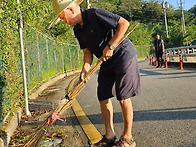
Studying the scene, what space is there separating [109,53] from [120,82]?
39 cm

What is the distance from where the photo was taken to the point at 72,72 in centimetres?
1780

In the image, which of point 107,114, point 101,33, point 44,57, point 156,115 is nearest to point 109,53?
point 101,33

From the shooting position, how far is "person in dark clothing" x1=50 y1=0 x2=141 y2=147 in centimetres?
290

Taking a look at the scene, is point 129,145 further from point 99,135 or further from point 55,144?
point 55,144

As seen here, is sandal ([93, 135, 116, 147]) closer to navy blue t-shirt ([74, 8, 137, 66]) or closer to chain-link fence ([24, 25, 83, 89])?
navy blue t-shirt ([74, 8, 137, 66])

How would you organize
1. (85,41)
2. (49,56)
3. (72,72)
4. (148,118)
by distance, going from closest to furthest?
1. (85,41)
2. (148,118)
3. (49,56)
4. (72,72)

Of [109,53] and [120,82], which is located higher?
[109,53]

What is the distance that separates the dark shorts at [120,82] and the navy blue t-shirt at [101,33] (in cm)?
8

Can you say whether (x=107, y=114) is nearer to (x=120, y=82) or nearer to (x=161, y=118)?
(x=120, y=82)

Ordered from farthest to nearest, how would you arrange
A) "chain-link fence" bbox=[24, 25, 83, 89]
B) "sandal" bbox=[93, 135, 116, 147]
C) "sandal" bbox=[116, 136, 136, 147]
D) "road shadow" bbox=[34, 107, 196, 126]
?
"chain-link fence" bbox=[24, 25, 83, 89]
"road shadow" bbox=[34, 107, 196, 126]
"sandal" bbox=[93, 135, 116, 147]
"sandal" bbox=[116, 136, 136, 147]

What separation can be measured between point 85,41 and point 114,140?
126 centimetres

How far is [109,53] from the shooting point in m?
2.89

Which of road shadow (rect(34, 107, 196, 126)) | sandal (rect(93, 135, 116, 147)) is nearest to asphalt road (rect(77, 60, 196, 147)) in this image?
road shadow (rect(34, 107, 196, 126))

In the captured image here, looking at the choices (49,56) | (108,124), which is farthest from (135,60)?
(49,56)
